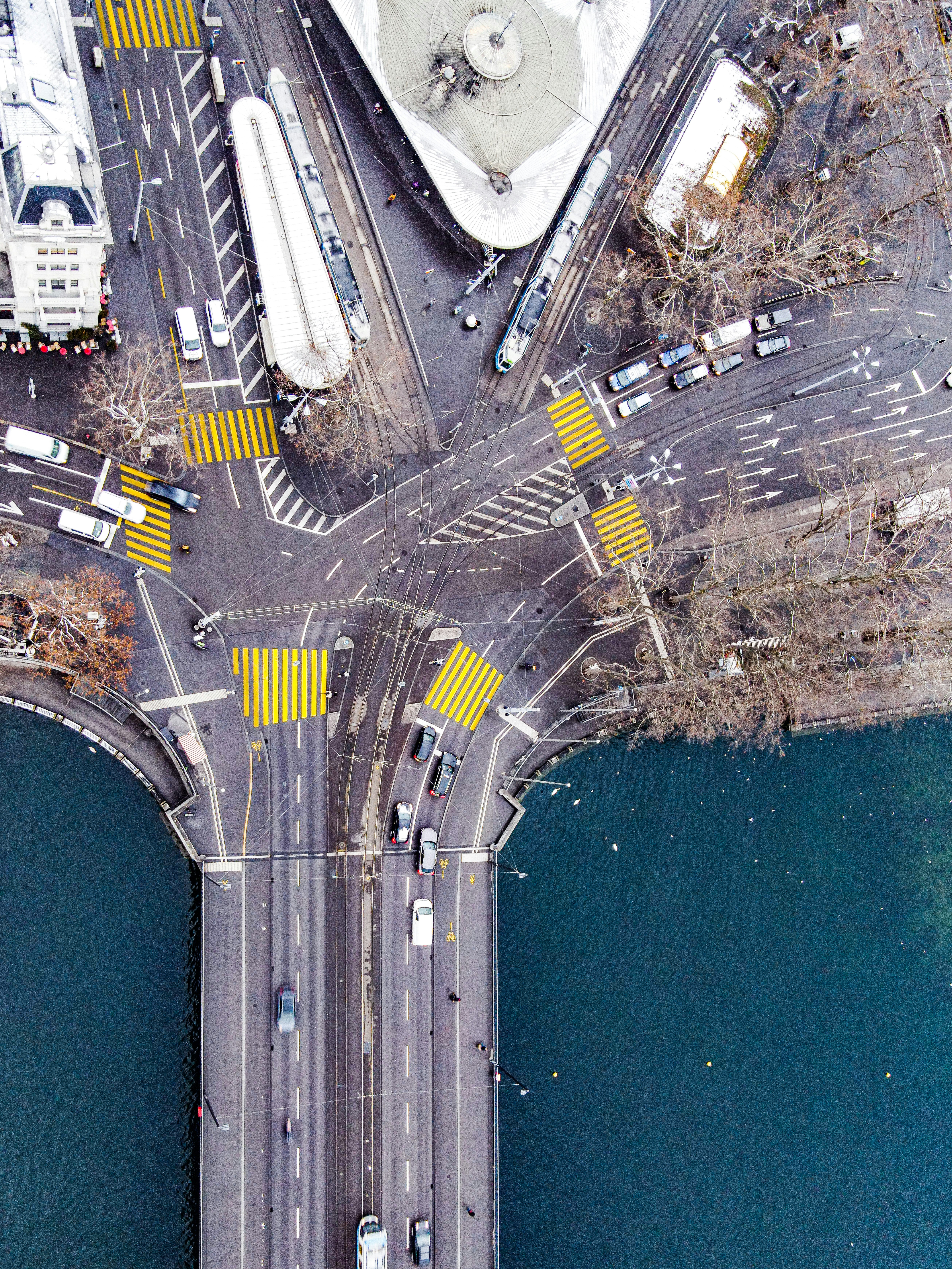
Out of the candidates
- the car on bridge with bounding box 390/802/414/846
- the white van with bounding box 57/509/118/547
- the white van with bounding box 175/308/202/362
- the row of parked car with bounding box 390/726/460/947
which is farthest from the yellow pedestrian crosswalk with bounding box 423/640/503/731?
the white van with bounding box 175/308/202/362

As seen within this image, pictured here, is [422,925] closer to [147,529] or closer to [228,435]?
[147,529]

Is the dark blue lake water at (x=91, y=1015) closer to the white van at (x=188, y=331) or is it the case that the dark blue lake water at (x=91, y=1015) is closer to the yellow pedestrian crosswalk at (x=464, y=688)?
the yellow pedestrian crosswalk at (x=464, y=688)

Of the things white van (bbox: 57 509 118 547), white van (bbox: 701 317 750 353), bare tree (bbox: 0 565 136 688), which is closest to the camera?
bare tree (bbox: 0 565 136 688)

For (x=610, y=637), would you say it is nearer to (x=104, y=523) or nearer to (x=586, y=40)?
(x=104, y=523)

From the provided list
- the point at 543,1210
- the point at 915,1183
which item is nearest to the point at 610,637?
the point at 543,1210

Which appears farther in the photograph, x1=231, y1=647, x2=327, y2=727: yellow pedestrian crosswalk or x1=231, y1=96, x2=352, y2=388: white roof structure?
x1=231, y1=647, x2=327, y2=727: yellow pedestrian crosswalk

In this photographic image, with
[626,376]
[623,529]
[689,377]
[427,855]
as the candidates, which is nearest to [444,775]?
[427,855]

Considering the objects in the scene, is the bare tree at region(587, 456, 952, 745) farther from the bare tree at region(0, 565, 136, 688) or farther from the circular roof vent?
the circular roof vent
